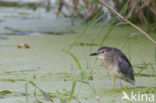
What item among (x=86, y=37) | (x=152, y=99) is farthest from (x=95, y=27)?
(x=152, y=99)

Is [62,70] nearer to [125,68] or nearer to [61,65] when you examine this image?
[61,65]

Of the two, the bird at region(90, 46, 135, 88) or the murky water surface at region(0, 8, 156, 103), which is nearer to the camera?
the murky water surface at region(0, 8, 156, 103)

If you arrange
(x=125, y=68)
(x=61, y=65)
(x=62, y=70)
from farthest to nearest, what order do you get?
(x=61, y=65)
(x=62, y=70)
(x=125, y=68)

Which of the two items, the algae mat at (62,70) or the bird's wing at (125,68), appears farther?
the bird's wing at (125,68)

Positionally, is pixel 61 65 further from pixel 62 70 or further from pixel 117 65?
pixel 117 65

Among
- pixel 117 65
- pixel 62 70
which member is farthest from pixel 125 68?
pixel 62 70

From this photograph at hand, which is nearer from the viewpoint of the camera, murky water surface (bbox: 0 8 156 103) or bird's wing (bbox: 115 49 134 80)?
murky water surface (bbox: 0 8 156 103)

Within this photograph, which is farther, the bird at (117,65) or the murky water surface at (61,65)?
the bird at (117,65)

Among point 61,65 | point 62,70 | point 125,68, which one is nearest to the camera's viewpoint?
point 125,68

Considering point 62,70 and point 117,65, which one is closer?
point 117,65

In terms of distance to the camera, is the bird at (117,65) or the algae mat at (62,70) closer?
the algae mat at (62,70)

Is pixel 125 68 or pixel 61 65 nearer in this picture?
pixel 125 68

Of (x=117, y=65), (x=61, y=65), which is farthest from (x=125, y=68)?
(x=61, y=65)

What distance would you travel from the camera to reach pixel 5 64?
3557 millimetres
